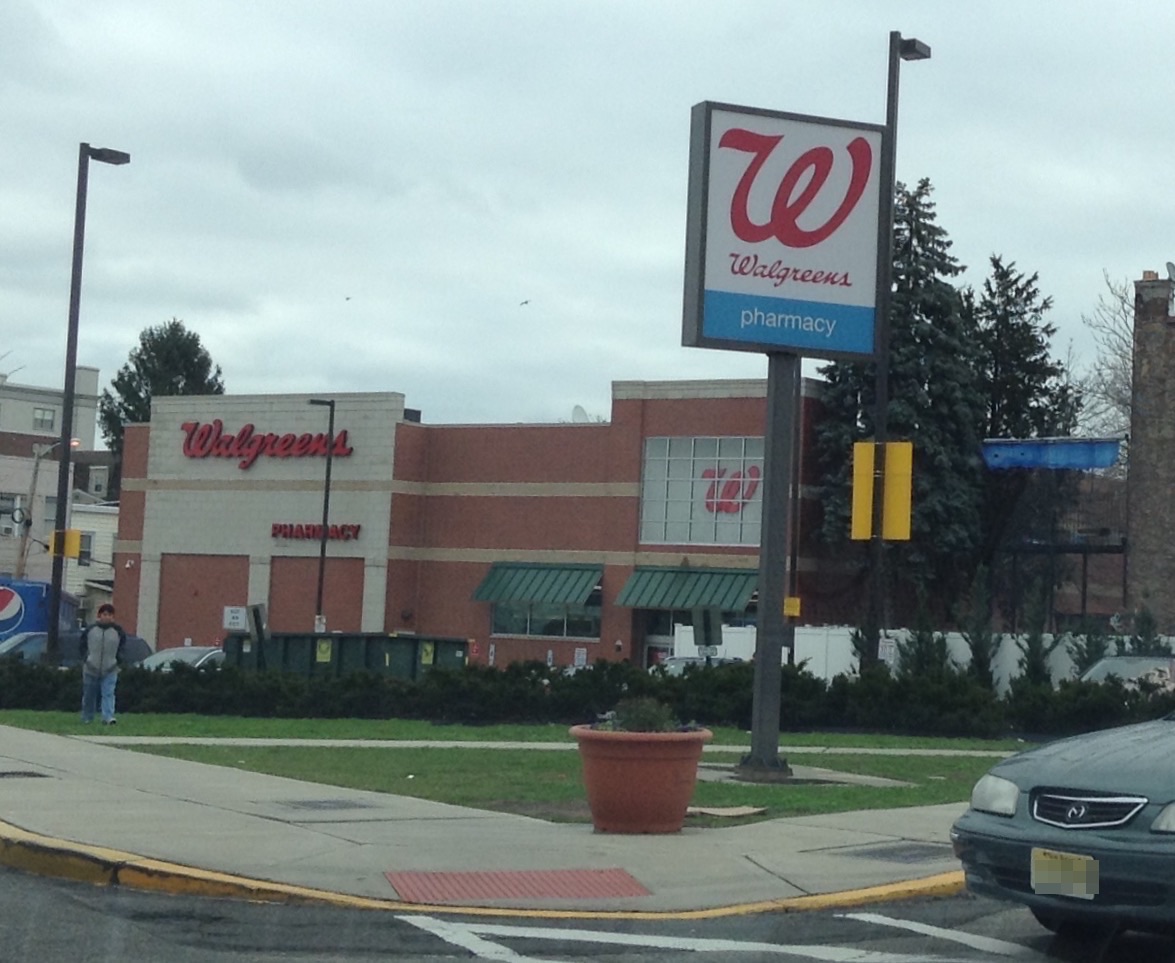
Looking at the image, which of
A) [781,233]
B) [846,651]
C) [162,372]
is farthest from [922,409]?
[162,372]

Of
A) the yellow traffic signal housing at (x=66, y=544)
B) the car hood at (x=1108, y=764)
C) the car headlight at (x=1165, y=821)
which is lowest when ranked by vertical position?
the car headlight at (x=1165, y=821)

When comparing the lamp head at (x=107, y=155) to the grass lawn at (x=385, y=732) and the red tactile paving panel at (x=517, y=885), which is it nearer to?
the grass lawn at (x=385, y=732)

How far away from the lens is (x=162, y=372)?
97.6 m

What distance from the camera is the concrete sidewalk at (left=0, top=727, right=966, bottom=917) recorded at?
9.54 m

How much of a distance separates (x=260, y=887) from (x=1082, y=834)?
13.8 ft

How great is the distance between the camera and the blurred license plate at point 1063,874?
785 centimetres

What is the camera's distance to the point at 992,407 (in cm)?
5681

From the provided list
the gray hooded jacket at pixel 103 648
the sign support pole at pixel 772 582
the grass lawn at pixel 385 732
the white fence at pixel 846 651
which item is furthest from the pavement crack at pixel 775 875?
the white fence at pixel 846 651

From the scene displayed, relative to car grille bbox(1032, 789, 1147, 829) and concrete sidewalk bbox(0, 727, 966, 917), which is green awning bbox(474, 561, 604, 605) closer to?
concrete sidewalk bbox(0, 727, 966, 917)

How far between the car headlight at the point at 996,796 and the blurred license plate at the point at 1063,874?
0.35m

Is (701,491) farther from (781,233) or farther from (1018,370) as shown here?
(781,233)

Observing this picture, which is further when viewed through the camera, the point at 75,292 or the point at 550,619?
the point at 550,619

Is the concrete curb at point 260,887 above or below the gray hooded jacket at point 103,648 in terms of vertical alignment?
below

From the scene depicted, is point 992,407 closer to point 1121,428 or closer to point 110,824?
point 1121,428
